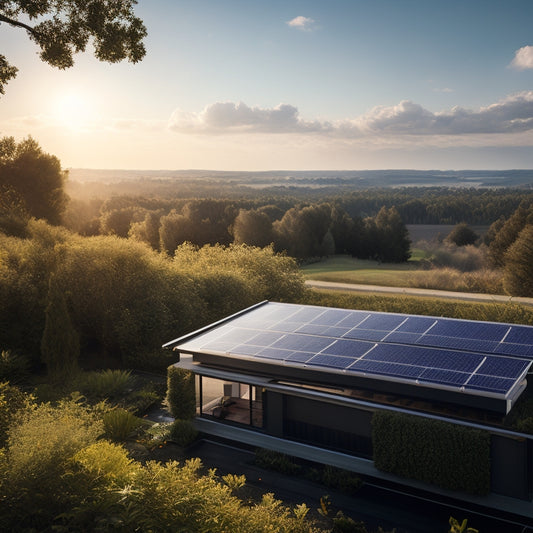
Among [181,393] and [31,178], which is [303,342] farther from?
[31,178]

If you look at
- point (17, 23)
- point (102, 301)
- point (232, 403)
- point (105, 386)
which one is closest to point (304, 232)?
point (102, 301)

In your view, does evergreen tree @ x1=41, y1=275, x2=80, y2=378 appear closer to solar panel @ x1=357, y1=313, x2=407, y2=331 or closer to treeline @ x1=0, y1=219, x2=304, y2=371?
treeline @ x1=0, y1=219, x2=304, y2=371

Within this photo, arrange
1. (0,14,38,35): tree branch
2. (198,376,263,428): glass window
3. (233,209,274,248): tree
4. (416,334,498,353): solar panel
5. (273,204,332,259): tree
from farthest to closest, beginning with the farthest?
(273,204,332,259): tree
(233,209,274,248): tree
(198,376,263,428): glass window
(416,334,498,353): solar panel
(0,14,38,35): tree branch

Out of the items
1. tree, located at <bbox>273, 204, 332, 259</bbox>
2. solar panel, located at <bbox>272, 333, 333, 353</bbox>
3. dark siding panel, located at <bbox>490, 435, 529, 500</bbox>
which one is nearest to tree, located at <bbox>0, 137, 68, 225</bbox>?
tree, located at <bbox>273, 204, 332, 259</bbox>

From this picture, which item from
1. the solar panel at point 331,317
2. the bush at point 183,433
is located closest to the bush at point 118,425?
the bush at point 183,433

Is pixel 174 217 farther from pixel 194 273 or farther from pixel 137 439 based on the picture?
pixel 137 439

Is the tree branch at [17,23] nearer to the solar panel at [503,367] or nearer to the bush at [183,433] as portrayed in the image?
the bush at [183,433]
